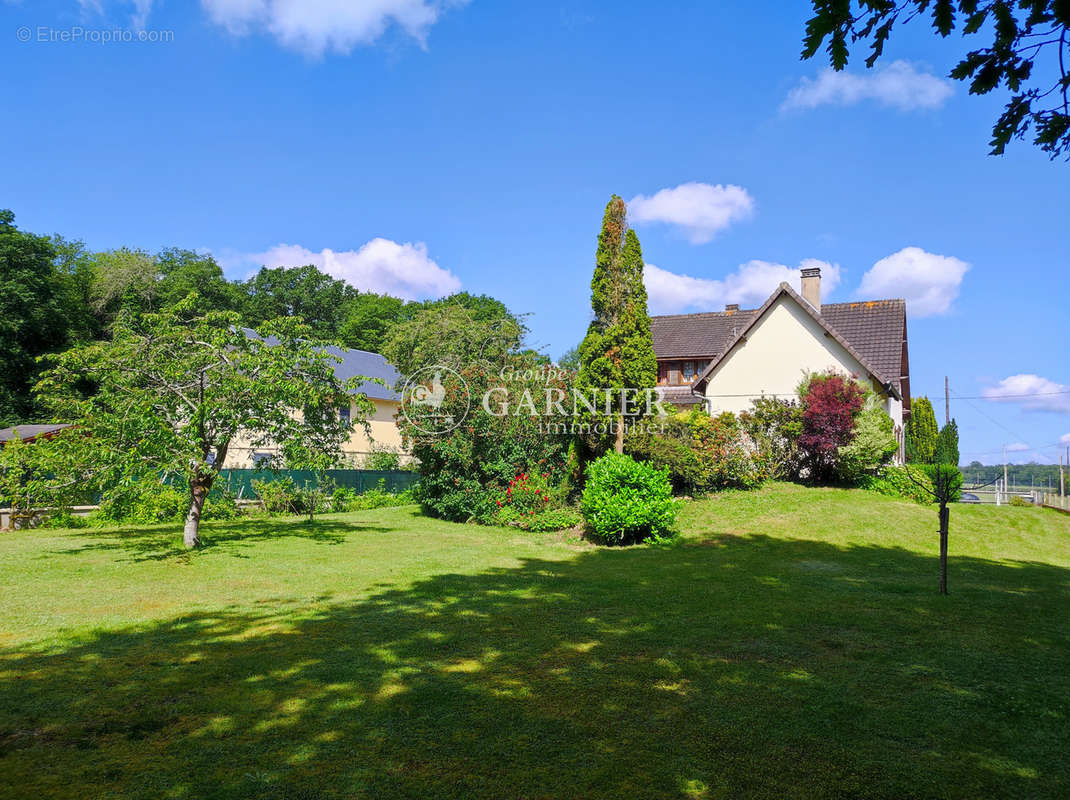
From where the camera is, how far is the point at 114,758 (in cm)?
385

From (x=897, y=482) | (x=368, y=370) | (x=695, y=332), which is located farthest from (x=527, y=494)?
(x=368, y=370)

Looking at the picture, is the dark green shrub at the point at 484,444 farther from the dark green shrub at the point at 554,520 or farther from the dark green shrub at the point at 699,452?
the dark green shrub at the point at 699,452

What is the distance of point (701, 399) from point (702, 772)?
2327 cm

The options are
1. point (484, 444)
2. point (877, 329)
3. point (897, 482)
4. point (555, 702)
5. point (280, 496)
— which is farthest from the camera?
point (877, 329)

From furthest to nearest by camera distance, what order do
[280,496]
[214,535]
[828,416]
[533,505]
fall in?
[280,496], [828,416], [533,505], [214,535]

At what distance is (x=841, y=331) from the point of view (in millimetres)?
25438

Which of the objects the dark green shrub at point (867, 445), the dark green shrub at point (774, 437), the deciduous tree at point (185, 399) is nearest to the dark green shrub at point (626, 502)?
the deciduous tree at point (185, 399)

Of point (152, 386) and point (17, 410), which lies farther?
point (17, 410)

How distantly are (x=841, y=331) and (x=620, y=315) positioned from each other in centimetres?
1322

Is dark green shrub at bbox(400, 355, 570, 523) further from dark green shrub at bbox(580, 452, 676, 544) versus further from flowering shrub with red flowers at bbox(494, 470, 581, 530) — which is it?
dark green shrub at bbox(580, 452, 676, 544)

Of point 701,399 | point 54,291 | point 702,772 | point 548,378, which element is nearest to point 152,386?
point 548,378

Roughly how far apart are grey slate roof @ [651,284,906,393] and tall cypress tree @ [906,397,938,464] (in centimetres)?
884

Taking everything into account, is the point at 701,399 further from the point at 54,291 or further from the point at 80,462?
the point at 54,291

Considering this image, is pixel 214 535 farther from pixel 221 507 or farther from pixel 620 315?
pixel 620 315
